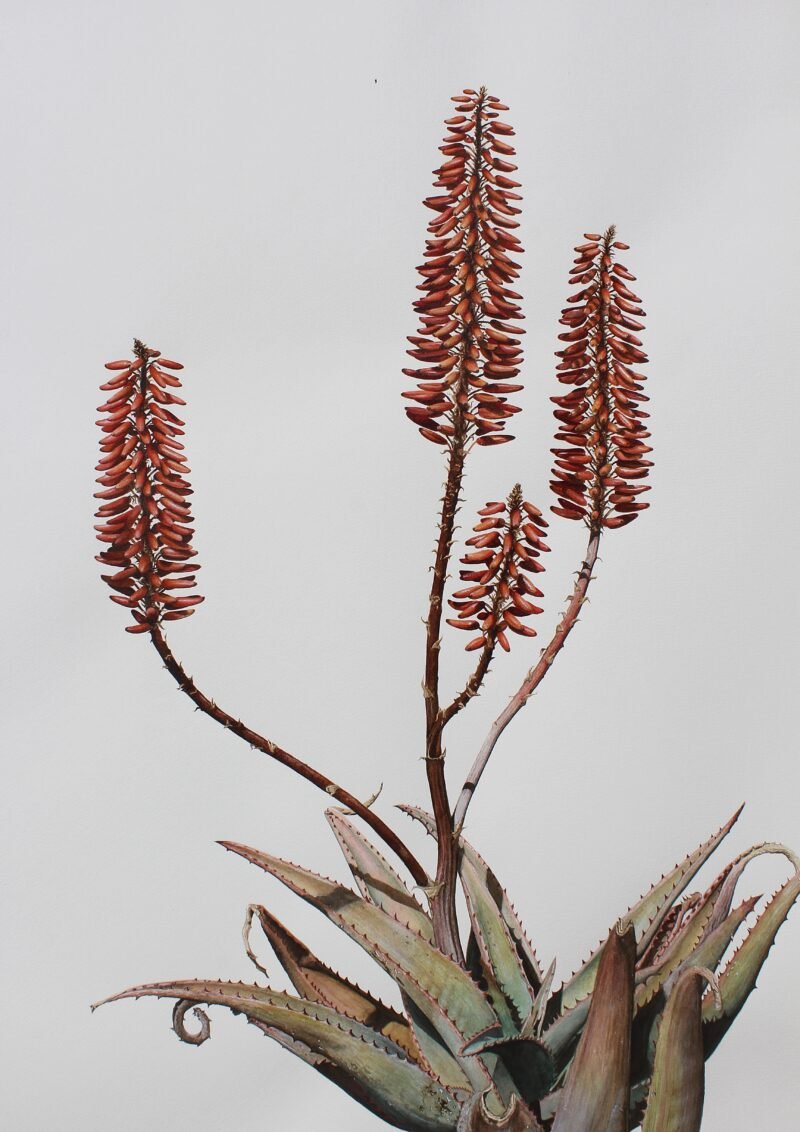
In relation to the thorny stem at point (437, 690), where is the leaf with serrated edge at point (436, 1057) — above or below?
below

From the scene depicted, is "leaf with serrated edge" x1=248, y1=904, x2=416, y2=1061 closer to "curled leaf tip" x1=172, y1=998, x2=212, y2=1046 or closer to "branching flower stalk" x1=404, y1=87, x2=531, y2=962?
"curled leaf tip" x1=172, y1=998, x2=212, y2=1046

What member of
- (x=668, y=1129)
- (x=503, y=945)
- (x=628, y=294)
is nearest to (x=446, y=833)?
(x=503, y=945)

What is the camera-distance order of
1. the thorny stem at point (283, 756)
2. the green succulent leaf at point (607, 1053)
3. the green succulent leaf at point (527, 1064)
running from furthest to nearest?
the thorny stem at point (283, 756), the green succulent leaf at point (527, 1064), the green succulent leaf at point (607, 1053)

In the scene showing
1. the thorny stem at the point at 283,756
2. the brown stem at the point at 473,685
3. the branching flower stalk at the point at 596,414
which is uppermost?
the branching flower stalk at the point at 596,414

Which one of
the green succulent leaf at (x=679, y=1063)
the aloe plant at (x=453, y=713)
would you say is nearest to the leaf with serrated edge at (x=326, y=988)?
the aloe plant at (x=453, y=713)

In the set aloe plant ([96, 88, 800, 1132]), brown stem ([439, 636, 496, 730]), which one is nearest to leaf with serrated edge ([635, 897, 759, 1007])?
aloe plant ([96, 88, 800, 1132])

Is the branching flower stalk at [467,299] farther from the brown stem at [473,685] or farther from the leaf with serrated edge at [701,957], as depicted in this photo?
the leaf with serrated edge at [701,957]

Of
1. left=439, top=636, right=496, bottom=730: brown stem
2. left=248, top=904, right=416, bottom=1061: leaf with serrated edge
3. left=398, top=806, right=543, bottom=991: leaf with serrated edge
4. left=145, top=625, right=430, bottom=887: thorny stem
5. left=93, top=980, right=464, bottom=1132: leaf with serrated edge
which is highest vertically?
left=439, top=636, right=496, bottom=730: brown stem
